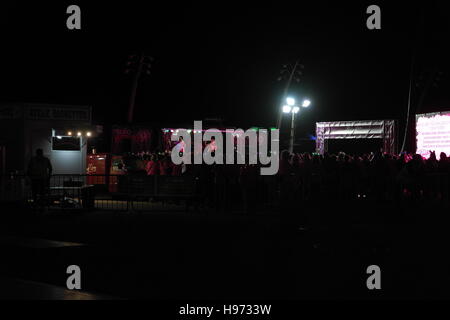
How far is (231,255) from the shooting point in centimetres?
1133

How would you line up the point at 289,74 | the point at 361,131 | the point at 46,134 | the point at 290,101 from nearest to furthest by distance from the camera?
the point at 46,134 < the point at 290,101 < the point at 361,131 < the point at 289,74

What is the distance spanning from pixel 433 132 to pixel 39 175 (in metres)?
16.7

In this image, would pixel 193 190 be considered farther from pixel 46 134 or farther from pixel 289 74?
pixel 289 74

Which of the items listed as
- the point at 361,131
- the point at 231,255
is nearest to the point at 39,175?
the point at 231,255

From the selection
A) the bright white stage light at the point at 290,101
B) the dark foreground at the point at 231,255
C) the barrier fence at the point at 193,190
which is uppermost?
the bright white stage light at the point at 290,101

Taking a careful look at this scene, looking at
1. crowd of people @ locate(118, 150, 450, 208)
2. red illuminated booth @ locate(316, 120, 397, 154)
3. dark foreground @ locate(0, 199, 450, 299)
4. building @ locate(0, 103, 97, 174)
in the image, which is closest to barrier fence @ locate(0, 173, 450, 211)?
crowd of people @ locate(118, 150, 450, 208)

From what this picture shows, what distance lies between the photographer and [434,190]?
2131cm

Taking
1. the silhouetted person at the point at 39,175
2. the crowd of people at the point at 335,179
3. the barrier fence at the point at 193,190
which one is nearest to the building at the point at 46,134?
the barrier fence at the point at 193,190

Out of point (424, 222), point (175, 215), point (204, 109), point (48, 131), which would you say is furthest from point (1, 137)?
point (204, 109)

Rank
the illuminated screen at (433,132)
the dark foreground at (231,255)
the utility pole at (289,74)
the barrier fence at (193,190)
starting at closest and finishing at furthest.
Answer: the dark foreground at (231,255), the barrier fence at (193,190), the illuminated screen at (433,132), the utility pole at (289,74)

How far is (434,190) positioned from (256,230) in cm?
910

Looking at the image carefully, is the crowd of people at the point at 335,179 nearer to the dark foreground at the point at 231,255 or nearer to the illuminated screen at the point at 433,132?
the dark foreground at the point at 231,255

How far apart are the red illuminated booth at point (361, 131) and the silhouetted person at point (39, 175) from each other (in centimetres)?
1704

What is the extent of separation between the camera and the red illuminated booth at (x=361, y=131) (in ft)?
102
